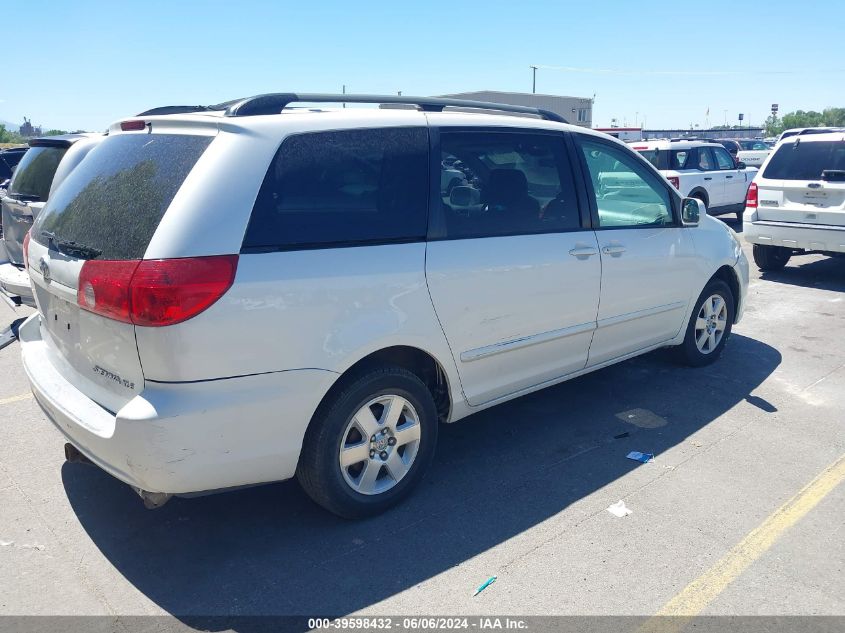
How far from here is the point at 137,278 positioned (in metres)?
2.75

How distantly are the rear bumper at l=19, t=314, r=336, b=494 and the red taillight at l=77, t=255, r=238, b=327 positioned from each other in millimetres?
297

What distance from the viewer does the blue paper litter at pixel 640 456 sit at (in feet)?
13.5

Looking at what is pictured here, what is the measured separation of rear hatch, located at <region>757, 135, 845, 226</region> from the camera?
8.40 m

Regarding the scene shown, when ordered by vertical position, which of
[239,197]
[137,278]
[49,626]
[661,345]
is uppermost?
[239,197]

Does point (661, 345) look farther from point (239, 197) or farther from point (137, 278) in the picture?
point (137, 278)

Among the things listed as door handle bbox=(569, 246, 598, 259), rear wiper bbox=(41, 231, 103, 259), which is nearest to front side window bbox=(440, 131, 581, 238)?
door handle bbox=(569, 246, 598, 259)

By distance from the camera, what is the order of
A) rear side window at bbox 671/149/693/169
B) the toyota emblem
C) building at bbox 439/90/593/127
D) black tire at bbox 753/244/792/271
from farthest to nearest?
1. building at bbox 439/90/593/127
2. rear side window at bbox 671/149/693/169
3. black tire at bbox 753/244/792/271
4. the toyota emblem

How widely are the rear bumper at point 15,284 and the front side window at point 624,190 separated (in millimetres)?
4350

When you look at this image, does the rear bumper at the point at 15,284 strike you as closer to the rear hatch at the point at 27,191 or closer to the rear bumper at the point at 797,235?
the rear hatch at the point at 27,191

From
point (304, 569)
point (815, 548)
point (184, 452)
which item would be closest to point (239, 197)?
point (184, 452)

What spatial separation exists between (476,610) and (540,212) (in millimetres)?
2271

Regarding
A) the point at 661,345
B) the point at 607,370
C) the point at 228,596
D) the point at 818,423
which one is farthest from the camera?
the point at 607,370

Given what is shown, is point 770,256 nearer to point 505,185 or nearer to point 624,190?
point 624,190

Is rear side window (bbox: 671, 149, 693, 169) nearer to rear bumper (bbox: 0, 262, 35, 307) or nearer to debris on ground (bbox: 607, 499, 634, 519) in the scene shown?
debris on ground (bbox: 607, 499, 634, 519)
